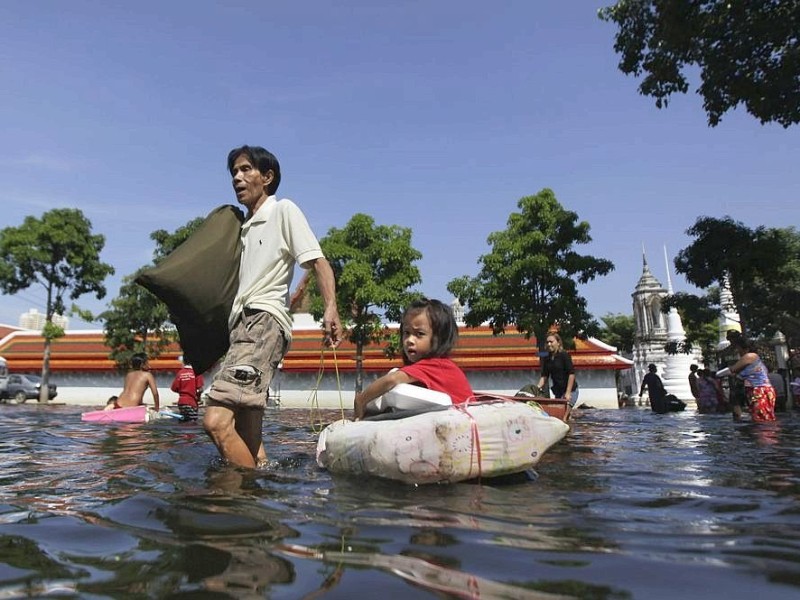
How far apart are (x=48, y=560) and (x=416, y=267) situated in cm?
2428

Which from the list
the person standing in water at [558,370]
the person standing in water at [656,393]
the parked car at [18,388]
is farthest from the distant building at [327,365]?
the person standing in water at [558,370]

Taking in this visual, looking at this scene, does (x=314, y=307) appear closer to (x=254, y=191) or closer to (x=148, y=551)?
(x=254, y=191)

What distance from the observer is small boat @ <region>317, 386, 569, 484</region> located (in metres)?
2.82

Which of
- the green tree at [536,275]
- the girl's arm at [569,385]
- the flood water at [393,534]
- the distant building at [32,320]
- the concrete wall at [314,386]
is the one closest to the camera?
the flood water at [393,534]

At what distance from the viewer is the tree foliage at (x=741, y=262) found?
49.1ft

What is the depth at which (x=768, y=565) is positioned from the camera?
1.54 metres

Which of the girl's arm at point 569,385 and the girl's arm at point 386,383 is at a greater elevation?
the girl's arm at point 386,383

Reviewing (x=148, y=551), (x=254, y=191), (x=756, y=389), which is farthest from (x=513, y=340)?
(x=148, y=551)

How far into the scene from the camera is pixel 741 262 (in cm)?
1489

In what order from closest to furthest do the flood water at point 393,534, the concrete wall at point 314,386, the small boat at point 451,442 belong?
the flood water at point 393,534 < the small boat at point 451,442 < the concrete wall at point 314,386

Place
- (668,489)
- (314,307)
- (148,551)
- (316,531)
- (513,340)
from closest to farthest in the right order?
(148,551), (316,531), (668,489), (314,307), (513,340)

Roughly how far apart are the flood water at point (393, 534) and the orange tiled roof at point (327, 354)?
22504mm

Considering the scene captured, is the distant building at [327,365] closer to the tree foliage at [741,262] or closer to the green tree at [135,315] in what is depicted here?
the green tree at [135,315]

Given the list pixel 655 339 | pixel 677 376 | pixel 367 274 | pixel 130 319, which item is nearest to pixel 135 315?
pixel 130 319
